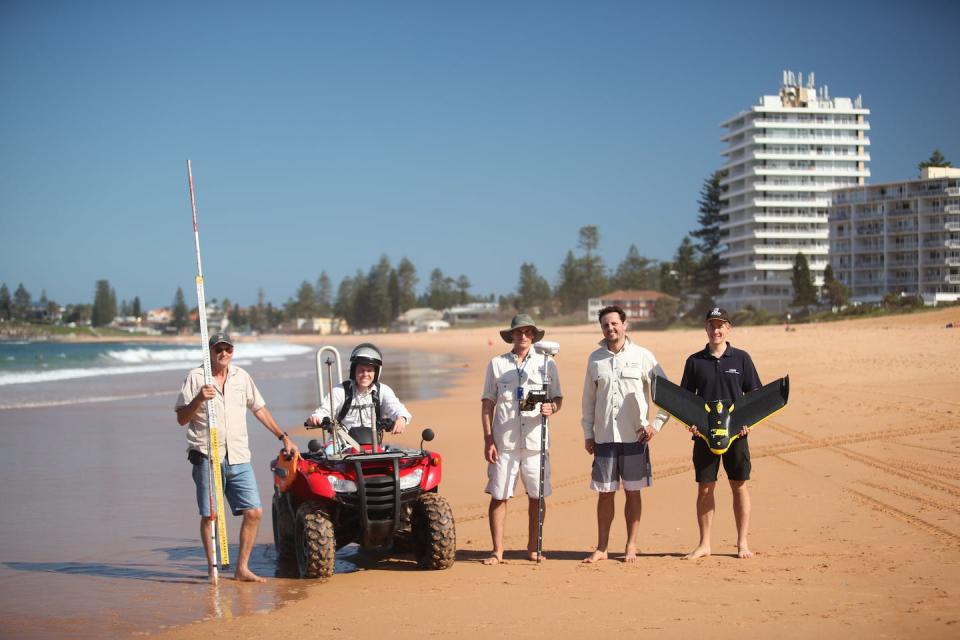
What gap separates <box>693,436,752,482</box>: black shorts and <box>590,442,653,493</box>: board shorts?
0.37 metres

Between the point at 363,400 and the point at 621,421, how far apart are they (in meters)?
1.92

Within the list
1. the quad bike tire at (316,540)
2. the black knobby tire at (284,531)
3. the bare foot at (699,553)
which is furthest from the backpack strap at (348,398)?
the bare foot at (699,553)

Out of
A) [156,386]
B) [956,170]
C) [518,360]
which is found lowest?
[156,386]

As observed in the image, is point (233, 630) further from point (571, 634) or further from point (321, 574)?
point (571, 634)

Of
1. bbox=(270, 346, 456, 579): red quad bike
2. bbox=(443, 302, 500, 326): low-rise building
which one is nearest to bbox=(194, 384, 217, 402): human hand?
bbox=(270, 346, 456, 579): red quad bike

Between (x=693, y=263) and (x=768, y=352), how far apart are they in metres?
74.4

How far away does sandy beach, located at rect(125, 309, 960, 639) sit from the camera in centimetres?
527

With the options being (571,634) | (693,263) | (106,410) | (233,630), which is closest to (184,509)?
(233,630)

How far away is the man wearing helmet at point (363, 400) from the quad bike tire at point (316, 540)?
2.21 ft

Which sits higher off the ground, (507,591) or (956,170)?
(956,170)

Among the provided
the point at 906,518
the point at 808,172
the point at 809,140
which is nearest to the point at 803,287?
the point at 808,172

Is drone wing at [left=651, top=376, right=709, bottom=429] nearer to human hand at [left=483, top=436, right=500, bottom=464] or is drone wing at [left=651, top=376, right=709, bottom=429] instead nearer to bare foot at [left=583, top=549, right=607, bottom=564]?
bare foot at [left=583, top=549, right=607, bottom=564]

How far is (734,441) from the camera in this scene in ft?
21.8

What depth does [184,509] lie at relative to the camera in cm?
941
